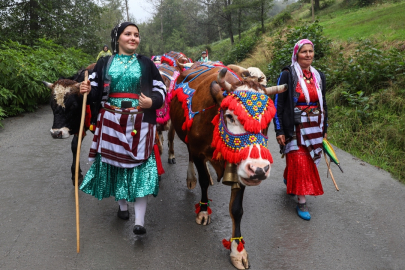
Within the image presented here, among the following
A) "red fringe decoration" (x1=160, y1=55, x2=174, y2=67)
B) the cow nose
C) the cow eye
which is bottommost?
the cow nose

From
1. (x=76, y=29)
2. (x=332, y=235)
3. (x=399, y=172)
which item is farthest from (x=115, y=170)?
(x=76, y=29)

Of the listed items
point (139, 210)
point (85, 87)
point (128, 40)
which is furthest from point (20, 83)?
point (139, 210)

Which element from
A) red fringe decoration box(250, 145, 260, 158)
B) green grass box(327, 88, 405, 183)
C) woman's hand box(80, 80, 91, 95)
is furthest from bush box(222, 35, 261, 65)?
red fringe decoration box(250, 145, 260, 158)

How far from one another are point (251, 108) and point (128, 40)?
1481mm

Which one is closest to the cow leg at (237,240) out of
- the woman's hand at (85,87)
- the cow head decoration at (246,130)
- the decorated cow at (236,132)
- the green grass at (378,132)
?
the decorated cow at (236,132)

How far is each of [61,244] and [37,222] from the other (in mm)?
646

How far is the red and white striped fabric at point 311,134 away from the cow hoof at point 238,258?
62.1 inches

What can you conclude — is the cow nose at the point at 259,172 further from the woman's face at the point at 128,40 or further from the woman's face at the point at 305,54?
the woman's face at the point at 305,54

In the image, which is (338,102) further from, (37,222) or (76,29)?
(76,29)

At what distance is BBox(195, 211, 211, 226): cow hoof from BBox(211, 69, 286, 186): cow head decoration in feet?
3.92

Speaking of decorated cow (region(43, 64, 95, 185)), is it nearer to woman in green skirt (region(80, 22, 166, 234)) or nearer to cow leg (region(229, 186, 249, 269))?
woman in green skirt (region(80, 22, 166, 234))

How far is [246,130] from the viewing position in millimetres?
2504

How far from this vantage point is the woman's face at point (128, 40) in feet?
9.98

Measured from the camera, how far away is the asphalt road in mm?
2975
